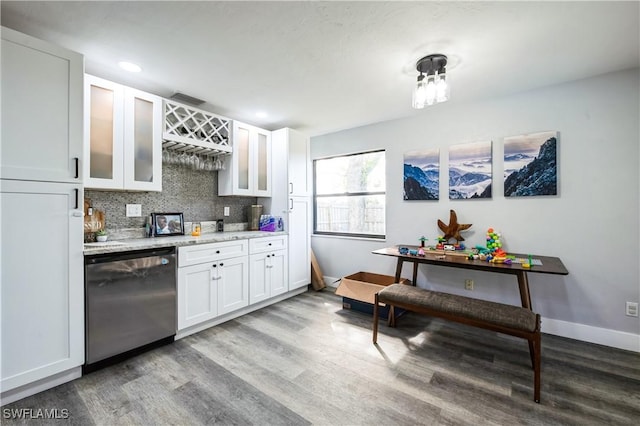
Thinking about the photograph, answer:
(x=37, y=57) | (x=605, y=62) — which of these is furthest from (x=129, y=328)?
(x=605, y=62)

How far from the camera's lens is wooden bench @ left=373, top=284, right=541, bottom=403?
174cm

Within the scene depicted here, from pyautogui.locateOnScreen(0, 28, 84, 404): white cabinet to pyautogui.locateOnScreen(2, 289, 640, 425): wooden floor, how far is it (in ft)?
0.97

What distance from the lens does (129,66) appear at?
87.6 inches

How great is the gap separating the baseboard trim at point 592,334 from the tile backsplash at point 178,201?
12.0 ft

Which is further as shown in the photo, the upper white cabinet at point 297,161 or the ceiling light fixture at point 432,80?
the upper white cabinet at point 297,161

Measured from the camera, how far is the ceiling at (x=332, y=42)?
5.31 ft

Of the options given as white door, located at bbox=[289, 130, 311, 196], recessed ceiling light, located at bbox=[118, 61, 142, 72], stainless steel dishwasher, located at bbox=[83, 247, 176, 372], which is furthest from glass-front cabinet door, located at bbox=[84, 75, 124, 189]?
white door, located at bbox=[289, 130, 311, 196]

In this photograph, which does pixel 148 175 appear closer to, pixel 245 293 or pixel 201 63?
pixel 201 63

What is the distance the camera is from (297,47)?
1994 mm

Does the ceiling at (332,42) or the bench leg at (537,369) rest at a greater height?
the ceiling at (332,42)

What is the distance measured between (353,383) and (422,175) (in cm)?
242

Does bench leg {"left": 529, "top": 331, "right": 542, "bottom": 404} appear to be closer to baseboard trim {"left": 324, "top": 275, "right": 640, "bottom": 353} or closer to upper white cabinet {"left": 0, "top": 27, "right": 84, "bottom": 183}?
baseboard trim {"left": 324, "top": 275, "right": 640, "bottom": 353}

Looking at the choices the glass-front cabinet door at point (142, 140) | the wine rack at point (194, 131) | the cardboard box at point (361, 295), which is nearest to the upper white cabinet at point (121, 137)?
the glass-front cabinet door at point (142, 140)

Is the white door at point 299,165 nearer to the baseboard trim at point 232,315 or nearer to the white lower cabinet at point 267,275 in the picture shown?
the white lower cabinet at point 267,275
